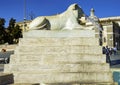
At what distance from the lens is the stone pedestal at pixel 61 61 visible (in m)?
8.62

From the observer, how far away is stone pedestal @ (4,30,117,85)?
862 cm

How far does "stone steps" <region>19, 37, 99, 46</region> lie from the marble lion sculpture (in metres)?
0.58

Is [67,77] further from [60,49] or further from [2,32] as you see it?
[2,32]

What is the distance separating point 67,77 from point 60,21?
6.86ft

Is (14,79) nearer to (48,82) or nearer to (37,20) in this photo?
(48,82)

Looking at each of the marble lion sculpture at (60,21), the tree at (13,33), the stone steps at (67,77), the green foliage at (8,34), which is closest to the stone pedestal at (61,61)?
the stone steps at (67,77)

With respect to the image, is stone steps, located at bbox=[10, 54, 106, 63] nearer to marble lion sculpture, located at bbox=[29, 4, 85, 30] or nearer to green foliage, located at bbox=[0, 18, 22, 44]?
marble lion sculpture, located at bbox=[29, 4, 85, 30]

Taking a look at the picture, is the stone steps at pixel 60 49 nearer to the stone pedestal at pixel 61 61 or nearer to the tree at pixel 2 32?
the stone pedestal at pixel 61 61

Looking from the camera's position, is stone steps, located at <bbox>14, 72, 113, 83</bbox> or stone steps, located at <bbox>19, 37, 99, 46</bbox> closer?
stone steps, located at <bbox>14, 72, 113, 83</bbox>

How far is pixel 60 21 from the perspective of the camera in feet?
32.8

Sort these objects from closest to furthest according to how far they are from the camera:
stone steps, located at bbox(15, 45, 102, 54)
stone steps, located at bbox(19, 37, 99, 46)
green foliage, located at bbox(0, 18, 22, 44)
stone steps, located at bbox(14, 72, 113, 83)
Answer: stone steps, located at bbox(14, 72, 113, 83)
stone steps, located at bbox(15, 45, 102, 54)
stone steps, located at bbox(19, 37, 99, 46)
green foliage, located at bbox(0, 18, 22, 44)

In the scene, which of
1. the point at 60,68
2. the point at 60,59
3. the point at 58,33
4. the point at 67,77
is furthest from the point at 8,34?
the point at 67,77

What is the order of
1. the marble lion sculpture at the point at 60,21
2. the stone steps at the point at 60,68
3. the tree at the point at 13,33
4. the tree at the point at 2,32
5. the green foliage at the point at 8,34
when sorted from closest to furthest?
the stone steps at the point at 60,68
the marble lion sculpture at the point at 60,21
the tree at the point at 2,32
the green foliage at the point at 8,34
the tree at the point at 13,33

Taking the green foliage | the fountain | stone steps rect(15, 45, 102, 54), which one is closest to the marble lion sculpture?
the fountain
